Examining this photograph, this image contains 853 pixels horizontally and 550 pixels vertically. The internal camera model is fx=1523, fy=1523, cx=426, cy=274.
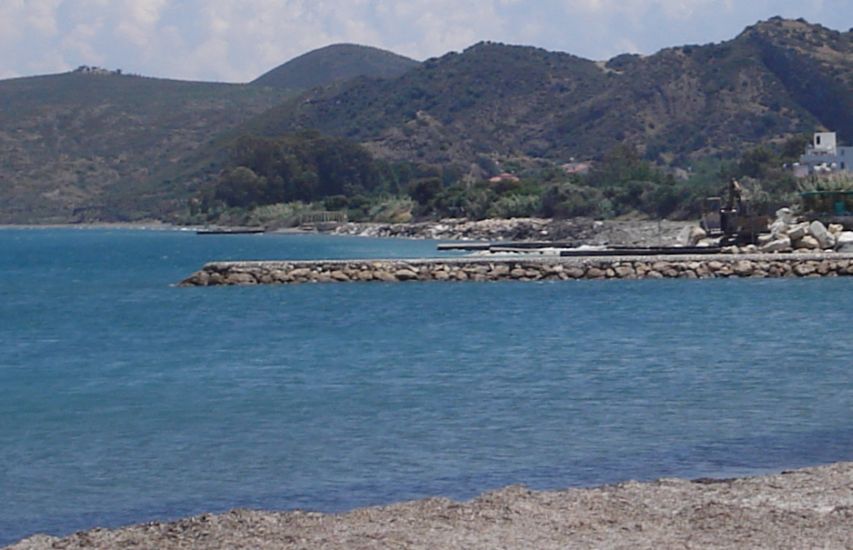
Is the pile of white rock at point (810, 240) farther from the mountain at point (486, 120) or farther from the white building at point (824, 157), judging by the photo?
the mountain at point (486, 120)

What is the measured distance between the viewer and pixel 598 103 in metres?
158

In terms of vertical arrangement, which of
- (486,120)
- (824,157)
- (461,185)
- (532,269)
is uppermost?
(486,120)

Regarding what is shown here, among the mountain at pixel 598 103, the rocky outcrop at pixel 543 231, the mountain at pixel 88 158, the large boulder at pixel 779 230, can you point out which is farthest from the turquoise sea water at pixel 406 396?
the mountain at pixel 88 158

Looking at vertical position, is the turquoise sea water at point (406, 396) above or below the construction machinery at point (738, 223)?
below

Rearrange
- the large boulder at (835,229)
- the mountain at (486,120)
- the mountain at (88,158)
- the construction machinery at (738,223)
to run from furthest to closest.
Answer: the mountain at (88,158), the mountain at (486,120), the construction machinery at (738,223), the large boulder at (835,229)

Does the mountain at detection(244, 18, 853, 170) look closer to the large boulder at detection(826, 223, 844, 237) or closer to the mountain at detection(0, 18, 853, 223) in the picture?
the mountain at detection(0, 18, 853, 223)

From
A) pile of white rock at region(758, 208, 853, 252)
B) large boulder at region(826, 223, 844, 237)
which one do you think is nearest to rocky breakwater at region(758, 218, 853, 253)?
pile of white rock at region(758, 208, 853, 252)

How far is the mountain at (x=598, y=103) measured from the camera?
142 m

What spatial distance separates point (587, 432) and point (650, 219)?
207ft

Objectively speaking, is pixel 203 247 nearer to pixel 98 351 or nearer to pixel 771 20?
pixel 98 351

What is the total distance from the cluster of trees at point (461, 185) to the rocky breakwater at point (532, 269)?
24.2 m

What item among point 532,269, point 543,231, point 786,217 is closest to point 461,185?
point 543,231

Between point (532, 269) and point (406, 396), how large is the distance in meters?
22.2

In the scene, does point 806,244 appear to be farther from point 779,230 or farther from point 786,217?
point 786,217
